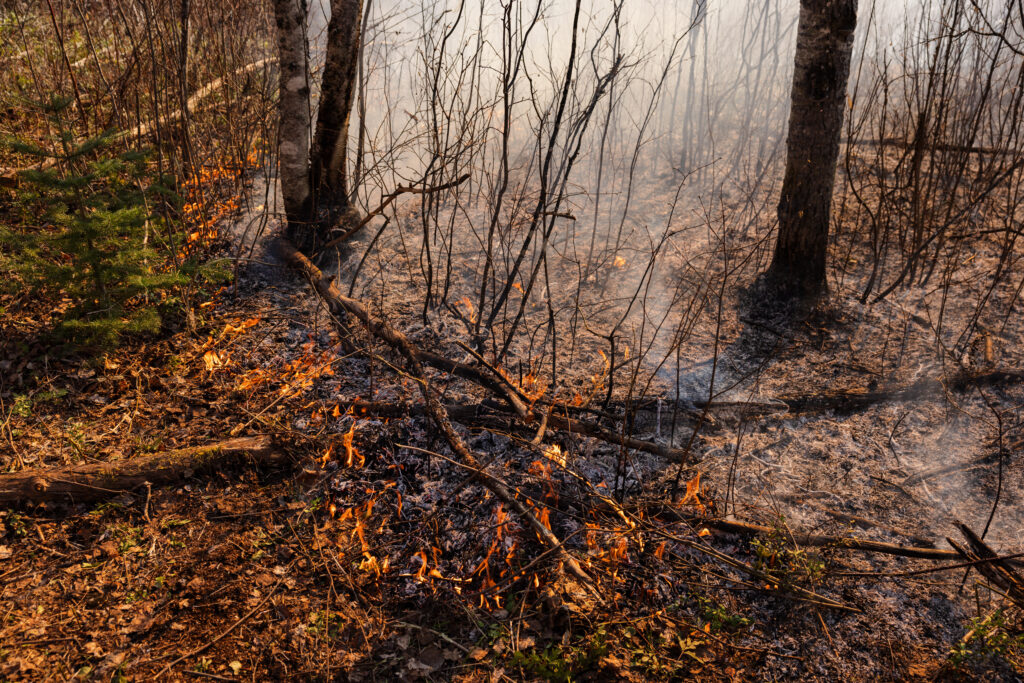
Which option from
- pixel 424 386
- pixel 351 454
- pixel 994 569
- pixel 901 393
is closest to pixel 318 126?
pixel 424 386

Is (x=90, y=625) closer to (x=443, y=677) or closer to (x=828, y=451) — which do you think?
(x=443, y=677)

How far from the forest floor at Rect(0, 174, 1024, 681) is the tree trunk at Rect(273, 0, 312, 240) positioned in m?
1.68

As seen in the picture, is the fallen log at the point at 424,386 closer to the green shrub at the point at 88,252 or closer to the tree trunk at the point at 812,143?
the green shrub at the point at 88,252

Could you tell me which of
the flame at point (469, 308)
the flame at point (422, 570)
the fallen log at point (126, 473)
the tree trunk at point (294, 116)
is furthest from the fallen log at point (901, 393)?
the tree trunk at point (294, 116)

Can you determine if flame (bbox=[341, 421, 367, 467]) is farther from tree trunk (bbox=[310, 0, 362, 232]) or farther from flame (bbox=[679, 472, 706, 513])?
tree trunk (bbox=[310, 0, 362, 232])

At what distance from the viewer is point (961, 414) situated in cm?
373

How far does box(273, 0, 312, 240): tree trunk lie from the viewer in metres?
4.62

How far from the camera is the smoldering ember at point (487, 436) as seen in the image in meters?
2.50

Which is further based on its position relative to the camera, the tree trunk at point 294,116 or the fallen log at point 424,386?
the tree trunk at point 294,116

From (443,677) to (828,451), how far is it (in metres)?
2.51

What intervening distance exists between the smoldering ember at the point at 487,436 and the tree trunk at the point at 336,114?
0.03 meters

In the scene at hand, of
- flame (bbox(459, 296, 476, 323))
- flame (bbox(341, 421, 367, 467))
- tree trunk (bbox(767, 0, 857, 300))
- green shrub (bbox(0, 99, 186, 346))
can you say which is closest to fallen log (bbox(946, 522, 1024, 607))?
tree trunk (bbox(767, 0, 857, 300))

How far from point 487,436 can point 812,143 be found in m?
3.34

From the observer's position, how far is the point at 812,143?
452cm
